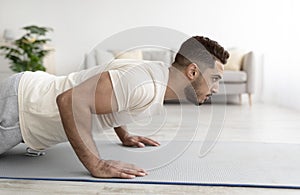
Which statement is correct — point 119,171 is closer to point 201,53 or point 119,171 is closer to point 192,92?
point 192,92

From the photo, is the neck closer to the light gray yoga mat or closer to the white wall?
the light gray yoga mat

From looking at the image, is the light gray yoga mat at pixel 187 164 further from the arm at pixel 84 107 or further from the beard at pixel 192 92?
the beard at pixel 192 92

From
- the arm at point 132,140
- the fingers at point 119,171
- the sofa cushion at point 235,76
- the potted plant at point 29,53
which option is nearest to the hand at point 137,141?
the arm at point 132,140

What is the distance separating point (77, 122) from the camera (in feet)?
3.85

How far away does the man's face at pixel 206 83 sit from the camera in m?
1.24

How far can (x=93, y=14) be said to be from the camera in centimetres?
504

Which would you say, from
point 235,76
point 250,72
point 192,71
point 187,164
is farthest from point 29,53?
point 192,71

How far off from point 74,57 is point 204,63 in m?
4.00

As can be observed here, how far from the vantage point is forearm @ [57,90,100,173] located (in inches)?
46.0

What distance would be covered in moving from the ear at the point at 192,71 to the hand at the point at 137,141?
1.91 feet

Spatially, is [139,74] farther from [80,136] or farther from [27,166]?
[27,166]

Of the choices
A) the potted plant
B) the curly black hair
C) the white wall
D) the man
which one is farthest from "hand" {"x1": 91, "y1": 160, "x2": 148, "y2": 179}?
the white wall

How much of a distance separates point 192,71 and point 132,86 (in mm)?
220

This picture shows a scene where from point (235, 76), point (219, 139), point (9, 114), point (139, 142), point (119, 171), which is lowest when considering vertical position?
point (235, 76)
